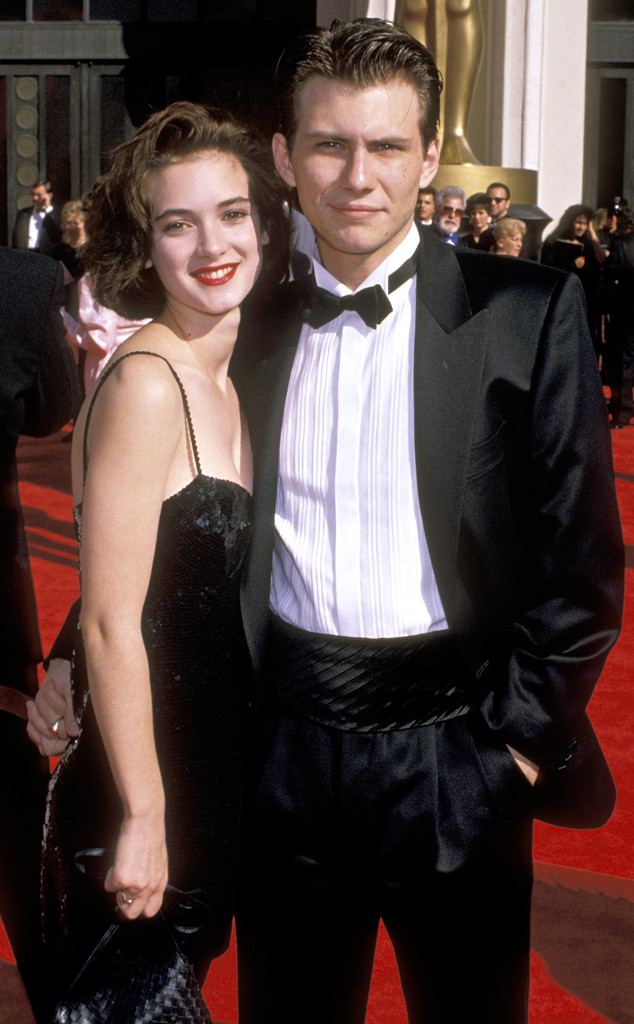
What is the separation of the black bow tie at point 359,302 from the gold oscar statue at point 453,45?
35.8 feet

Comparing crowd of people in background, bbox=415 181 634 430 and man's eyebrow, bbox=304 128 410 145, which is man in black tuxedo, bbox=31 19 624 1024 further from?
crowd of people in background, bbox=415 181 634 430

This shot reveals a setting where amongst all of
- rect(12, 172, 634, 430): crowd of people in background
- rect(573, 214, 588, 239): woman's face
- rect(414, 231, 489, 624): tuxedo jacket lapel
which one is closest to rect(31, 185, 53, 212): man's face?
rect(12, 172, 634, 430): crowd of people in background

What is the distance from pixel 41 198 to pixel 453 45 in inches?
182

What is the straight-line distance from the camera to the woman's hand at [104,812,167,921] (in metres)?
1.63

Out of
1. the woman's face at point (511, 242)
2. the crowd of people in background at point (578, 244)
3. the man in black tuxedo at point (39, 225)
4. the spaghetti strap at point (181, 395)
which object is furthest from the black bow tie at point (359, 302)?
the man in black tuxedo at point (39, 225)

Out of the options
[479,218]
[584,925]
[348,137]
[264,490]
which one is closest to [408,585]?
[264,490]

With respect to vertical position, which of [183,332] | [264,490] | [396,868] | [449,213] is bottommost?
[396,868]

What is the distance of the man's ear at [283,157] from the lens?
1.80m

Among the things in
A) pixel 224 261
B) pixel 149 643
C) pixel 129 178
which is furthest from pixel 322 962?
pixel 129 178

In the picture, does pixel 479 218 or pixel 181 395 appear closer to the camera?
pixel 181 395

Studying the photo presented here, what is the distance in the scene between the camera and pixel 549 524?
5.50 feet

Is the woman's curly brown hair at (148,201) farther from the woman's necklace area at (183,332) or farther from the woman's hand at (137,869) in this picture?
the woman's hand at (137,869)

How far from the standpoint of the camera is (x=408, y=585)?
1.68 m

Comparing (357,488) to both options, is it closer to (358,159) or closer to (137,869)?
(358,159)
